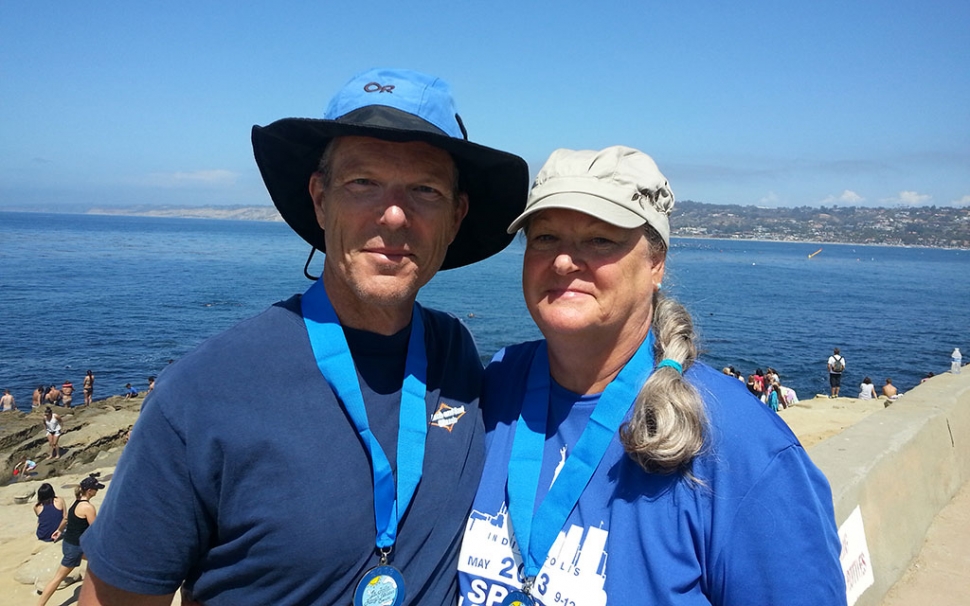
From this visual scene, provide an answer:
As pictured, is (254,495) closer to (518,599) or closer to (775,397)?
(518,599)

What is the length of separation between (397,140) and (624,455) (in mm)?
1434

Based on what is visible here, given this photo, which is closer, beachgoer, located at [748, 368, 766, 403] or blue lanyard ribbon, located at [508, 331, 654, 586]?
blue lanyard ribbon, located at [508, 331, 654, 586]

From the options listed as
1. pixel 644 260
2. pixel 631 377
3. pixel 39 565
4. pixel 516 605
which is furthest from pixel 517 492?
pixel 39 565

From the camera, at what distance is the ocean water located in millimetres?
36625

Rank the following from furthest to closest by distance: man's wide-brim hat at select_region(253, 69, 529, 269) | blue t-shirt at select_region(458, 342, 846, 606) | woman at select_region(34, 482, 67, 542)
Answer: woman at select_region(34, 482, 67, 542) < man's wide-brim hat at select_region(253, 69, 529, 269) < blue t-shirt at select_region(458, 342, 846, 606)

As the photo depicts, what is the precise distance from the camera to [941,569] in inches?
167

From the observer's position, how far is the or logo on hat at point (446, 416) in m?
2.56

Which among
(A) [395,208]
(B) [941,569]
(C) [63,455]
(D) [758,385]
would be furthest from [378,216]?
(D) [758,385]

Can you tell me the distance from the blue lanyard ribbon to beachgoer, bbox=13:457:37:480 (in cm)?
2126

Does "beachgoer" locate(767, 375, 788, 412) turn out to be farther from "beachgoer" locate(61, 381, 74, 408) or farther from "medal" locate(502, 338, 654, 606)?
"beachgoer" locate(61, 381, 74, 408)

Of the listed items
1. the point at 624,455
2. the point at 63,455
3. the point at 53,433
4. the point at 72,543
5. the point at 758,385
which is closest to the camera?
the point at 624,455

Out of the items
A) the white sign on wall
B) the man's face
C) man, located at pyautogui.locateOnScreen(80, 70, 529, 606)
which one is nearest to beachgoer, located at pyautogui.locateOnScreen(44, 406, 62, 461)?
man, located at pyautogui.locateOnScreen(80, 70, 529, 606)

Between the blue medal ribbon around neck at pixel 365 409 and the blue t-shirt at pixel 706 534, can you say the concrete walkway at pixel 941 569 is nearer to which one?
the blue t-shirt at pixel 706 534

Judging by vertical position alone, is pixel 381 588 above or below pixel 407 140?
below
